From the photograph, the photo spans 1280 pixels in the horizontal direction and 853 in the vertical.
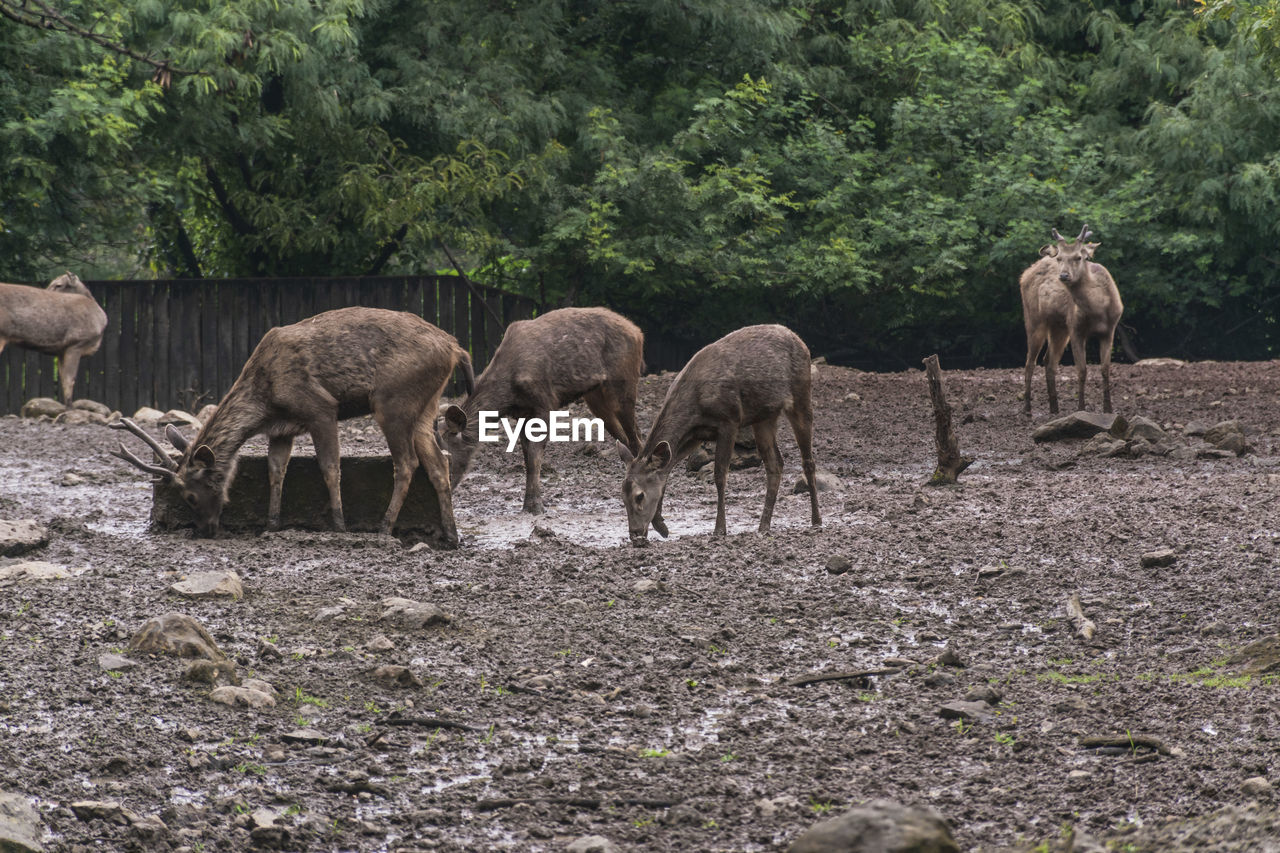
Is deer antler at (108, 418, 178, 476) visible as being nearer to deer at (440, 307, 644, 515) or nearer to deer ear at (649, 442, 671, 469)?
deer at (440, 307, 644, 515)

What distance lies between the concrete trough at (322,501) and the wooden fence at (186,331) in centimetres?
1031

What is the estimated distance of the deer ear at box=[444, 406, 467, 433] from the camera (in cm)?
1198

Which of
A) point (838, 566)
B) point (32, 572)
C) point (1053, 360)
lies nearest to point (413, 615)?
point (32, 572)

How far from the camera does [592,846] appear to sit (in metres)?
4.47

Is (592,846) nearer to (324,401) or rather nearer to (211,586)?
(211,586)

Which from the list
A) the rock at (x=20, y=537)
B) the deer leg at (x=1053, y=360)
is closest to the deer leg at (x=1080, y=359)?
the deer leg at (x=1053, y=360)

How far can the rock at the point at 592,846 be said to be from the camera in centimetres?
445

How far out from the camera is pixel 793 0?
23953mm

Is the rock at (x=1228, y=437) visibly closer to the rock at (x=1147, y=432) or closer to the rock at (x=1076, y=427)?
the rock at (x=1147, y=432)

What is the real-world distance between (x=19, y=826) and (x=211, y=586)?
348 cm

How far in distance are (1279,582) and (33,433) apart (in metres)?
14.1

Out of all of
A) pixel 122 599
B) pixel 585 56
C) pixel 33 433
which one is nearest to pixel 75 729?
pixel 122 599

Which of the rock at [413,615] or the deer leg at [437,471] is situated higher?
the deer leg at [437,471]

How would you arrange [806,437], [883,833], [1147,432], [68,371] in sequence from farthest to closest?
[68,371] < [1147,432] < [806,437] < [883,833]
